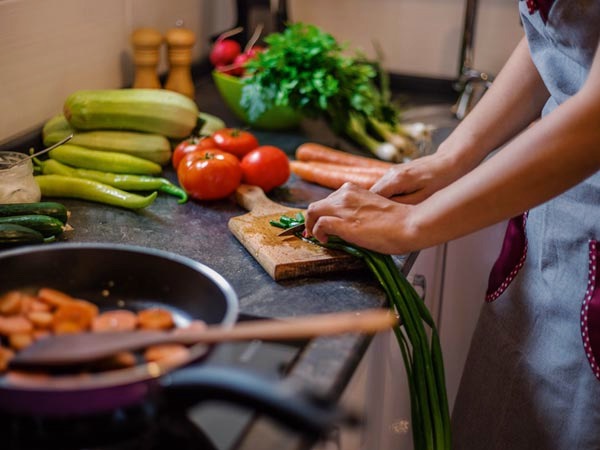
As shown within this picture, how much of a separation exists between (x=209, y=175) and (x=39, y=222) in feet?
1.07

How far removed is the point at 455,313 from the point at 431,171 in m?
0.57

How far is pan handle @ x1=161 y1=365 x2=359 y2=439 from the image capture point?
0.61 m

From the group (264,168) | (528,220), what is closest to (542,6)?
(528,220)

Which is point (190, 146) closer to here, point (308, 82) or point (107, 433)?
point (308, 82)

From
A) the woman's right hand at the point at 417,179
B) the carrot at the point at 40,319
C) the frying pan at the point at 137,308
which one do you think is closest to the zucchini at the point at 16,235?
the frying pan at the point at 137,308

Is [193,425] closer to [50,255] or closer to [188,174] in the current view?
[50,255]

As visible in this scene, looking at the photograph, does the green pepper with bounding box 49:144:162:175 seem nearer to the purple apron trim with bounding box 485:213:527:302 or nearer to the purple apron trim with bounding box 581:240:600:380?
the purple apron trim with bounding box 485:213:527:302

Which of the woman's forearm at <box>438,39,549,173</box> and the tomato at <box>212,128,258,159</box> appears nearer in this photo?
the woman's forearm at <box>438,39,549,173</box>

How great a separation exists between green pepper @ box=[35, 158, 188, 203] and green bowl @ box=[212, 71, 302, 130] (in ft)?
1.34

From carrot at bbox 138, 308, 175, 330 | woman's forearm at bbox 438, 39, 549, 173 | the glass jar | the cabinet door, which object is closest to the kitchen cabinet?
the cabinet door

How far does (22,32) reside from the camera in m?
1.45

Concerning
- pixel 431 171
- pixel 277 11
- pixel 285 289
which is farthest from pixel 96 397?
pixel 277 11

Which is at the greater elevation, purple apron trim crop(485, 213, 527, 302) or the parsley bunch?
the parsley bunch

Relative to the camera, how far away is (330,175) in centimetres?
153
